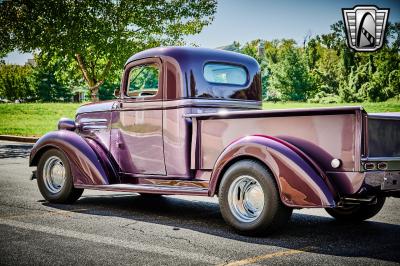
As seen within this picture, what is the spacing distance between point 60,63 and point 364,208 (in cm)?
2073

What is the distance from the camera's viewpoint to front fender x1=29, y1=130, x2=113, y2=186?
6535 millimetres

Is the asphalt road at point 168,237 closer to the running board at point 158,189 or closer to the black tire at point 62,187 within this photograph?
the black tire at point 62,187

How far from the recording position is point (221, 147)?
17.8ft

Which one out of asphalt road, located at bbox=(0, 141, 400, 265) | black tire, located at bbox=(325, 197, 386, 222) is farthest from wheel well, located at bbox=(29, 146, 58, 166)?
black tire, located at bbox=(325, 197, 386, 222)

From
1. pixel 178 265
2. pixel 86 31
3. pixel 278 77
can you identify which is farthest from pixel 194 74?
pixel 278 77

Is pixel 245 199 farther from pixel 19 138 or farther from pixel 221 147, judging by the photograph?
pixel 19 138

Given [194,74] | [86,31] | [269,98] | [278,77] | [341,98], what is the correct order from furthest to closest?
[269,98] → [278,77] → [341,98] → [86,31] → [194,74]

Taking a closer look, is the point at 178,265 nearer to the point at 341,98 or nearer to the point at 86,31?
the point at 86,31

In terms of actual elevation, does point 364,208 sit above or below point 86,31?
below

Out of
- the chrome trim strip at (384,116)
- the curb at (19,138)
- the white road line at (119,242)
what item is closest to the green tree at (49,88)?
the curb at (19,138)

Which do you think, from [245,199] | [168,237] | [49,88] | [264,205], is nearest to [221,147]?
[245,199]

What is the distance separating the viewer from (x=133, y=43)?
20875 mm

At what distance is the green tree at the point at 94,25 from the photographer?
19.7 metres

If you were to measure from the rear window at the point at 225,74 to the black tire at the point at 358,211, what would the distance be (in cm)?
213
